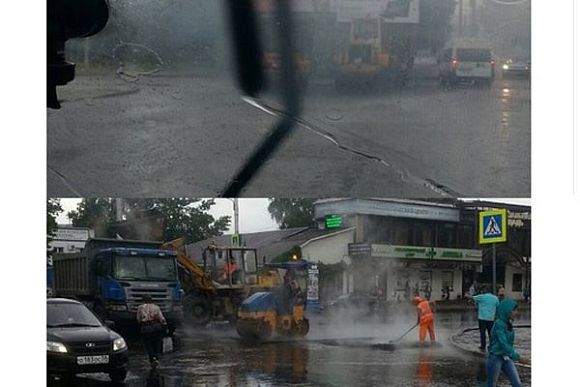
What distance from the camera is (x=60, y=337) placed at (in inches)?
179

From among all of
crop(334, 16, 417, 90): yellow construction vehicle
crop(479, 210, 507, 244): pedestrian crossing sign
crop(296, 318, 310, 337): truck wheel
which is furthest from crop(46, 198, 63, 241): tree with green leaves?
crop(479, 210, 507, 244): pedestrian crossing sign

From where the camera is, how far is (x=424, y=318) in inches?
189

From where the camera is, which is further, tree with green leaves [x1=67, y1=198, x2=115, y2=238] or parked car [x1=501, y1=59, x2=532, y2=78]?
parked car [x1=501, y1=59, x2=532, y2=78]

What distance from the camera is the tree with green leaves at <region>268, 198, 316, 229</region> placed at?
15.2ft

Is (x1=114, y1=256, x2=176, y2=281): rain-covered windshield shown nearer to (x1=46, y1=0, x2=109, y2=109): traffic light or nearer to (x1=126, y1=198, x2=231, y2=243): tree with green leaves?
(x1=126, y1=198, x2=231, y2=243): tree with green leaves

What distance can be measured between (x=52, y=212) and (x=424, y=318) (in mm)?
1884

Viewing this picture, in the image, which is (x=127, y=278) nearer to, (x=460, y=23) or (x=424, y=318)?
(x=424, y=318)

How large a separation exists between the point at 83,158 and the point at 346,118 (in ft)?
4.12

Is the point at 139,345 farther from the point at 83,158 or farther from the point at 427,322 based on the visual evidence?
the point at 427,322

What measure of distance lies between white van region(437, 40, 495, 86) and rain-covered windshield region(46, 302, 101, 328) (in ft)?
6.70

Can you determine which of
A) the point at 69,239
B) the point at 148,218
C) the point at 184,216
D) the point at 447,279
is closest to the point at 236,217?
the point at 184,216

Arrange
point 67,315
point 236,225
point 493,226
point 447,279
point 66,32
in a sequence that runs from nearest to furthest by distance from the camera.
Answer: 1. point 66,32
2. point 67,315
3. point 236,225
4. point 493,226
5. point 447,279

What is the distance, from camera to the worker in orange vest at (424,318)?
4.79 meters
